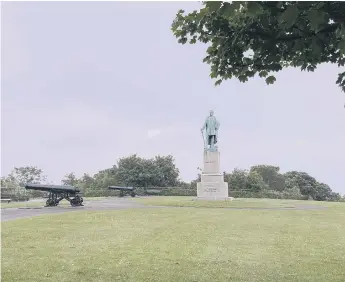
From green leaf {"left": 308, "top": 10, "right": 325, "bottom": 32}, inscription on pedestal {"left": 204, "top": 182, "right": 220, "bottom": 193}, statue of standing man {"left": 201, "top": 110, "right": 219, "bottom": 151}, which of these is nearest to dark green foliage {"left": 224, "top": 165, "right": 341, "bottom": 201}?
statue of standing man {"left": 201, "top": 110, "right": 219, "bottom": 151}

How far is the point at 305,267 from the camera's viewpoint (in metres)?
6.82

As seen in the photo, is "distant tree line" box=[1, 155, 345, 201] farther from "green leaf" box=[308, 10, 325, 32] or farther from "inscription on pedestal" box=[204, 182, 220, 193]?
"green leaf" box=[308, 10, 325, 32]

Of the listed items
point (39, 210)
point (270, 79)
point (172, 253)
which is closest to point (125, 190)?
point (39, 210)

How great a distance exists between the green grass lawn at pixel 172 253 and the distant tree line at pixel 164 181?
2644 centimetres

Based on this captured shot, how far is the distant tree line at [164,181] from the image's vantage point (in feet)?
151

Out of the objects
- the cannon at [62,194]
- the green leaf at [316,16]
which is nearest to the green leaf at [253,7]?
the green leaf at [316,16]

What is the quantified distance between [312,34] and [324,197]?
195 feet

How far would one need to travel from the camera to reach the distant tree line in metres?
46.2

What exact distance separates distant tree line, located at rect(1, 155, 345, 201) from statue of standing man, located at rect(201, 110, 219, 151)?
34.6ft

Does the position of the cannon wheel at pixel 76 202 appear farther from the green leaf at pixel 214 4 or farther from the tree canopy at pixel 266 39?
the green leaf at pixel 214 4

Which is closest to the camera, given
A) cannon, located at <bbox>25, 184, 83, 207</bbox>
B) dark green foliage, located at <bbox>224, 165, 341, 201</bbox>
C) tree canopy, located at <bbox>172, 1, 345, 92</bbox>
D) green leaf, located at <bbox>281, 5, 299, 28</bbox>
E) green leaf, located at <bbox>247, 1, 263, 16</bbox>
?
green leaf, located at <bbox>247, 1, 263, 16</bbox>

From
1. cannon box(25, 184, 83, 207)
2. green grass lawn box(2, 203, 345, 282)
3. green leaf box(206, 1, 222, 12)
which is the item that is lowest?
green grass lawn box(2, 203, 345, 282)

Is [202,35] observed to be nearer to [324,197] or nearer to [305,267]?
[305,267]

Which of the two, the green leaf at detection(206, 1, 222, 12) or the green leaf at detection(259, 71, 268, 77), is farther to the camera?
the green leaf at detection(259, 71, 268, 77)
